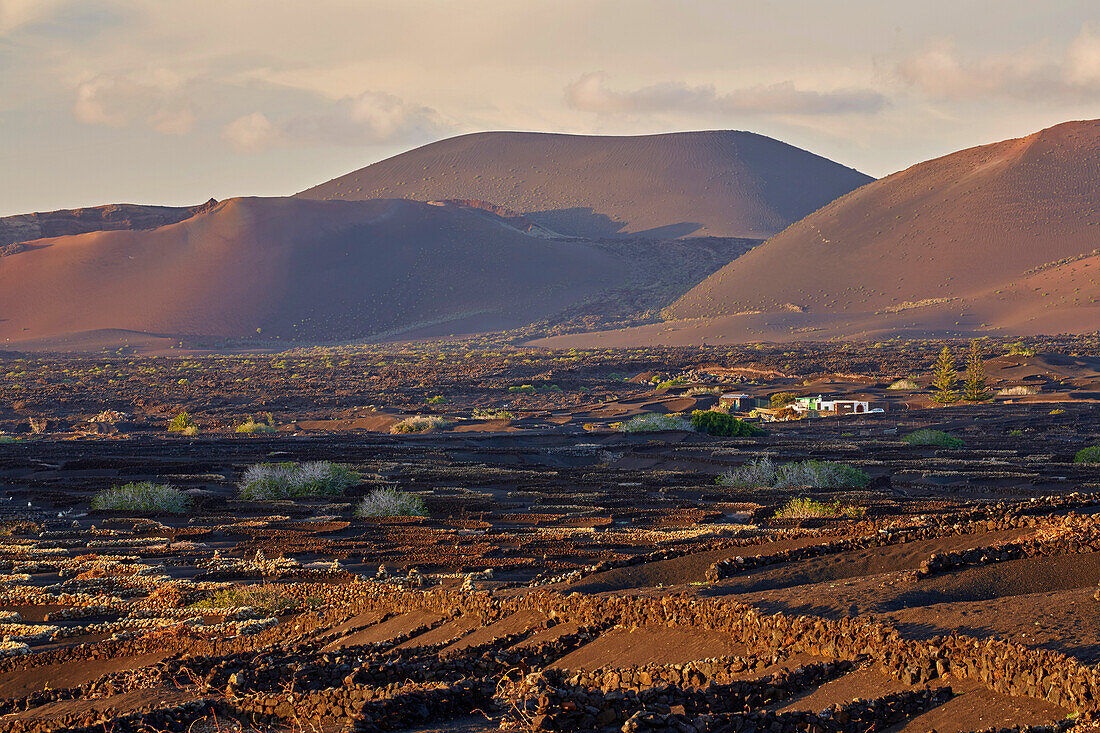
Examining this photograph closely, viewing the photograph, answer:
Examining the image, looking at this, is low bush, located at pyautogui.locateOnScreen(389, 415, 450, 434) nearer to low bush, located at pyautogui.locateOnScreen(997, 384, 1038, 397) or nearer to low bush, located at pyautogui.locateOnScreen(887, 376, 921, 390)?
low bush, located at pyautogui.locateOnScreen(887, 376, 921, 390)

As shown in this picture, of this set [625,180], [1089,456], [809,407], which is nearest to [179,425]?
[809,407]

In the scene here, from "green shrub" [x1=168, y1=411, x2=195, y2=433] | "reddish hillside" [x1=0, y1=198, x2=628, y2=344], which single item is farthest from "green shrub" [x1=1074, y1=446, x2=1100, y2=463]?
"reddish hillside" [x1=0, y1=198, x2=628, y2=344]

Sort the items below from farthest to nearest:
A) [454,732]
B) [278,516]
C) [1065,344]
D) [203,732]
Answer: [1065,344] → [278,516] → [203,732] → [454,732]

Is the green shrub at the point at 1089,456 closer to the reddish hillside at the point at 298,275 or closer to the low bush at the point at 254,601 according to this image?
the low bush at the point at 254,601

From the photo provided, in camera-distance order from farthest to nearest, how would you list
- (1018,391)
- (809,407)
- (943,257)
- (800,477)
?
(943,257) < (1018,391) < (809,407) < (800,477)

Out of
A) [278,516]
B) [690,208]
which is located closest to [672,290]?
[690,208]

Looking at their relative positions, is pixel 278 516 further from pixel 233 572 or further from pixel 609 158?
pixel 609 158

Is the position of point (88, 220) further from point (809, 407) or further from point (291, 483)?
point (291, 483)
